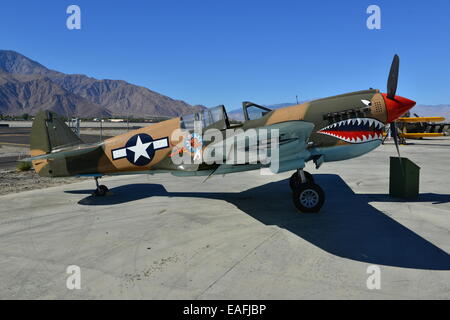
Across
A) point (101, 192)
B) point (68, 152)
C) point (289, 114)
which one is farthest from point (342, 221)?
point (68, 152)

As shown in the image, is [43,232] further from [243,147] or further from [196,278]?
[243,147]

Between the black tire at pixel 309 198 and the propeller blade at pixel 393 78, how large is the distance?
3053 millimetres

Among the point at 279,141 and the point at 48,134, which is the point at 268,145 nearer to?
the point at 279,141

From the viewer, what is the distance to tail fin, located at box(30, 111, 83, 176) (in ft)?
30.3

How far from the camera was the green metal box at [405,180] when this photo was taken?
331 inches

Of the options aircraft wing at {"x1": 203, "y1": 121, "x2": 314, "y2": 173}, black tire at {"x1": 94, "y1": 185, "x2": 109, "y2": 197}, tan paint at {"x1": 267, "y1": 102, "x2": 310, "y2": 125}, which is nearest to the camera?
aircraft wing at {"x1": 203, "y1": 121, "x2": 314, "y2": 173}

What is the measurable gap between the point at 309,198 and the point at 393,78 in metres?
3.64

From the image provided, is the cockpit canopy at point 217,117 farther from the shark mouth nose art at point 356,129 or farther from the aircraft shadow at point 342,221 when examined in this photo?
the aircraft shadow at point 342,221

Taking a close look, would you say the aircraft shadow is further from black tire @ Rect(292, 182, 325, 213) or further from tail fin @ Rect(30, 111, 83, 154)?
tail fin @ Rect(30, 111, 83, 154)

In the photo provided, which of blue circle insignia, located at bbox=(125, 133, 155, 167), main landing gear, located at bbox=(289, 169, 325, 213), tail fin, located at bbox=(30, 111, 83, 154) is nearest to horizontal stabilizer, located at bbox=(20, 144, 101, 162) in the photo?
tail fin, located at bbox=(30, 111, 83, 154)
